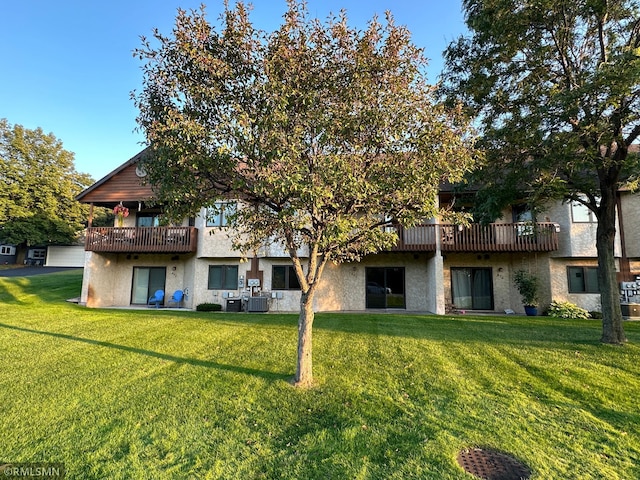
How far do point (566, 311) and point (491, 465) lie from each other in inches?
518

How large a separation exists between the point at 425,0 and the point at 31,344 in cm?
1247

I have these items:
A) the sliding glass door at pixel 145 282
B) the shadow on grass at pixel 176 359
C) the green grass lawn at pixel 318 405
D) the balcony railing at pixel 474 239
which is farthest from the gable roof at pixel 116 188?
the balcony railing at pixel 474 239

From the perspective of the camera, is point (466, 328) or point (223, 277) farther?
point (223, 277)

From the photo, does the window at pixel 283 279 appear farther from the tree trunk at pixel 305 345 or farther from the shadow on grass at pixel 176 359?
the tree trunk at pixel 305 345

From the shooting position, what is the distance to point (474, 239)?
1478cm

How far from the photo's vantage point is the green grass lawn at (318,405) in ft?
11.5

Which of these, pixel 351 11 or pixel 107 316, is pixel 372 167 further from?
pixel 107 316

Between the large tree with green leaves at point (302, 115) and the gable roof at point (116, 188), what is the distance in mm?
13459

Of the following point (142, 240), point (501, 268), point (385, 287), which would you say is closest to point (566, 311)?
point (501, 268)

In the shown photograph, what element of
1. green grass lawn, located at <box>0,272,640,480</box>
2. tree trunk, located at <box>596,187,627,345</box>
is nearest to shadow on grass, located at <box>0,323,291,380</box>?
green grass lawn, located at <box>0,272,640,480</box>

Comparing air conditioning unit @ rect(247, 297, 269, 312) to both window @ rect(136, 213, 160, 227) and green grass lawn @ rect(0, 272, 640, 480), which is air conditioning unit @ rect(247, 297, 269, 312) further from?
window @ rect(136, 213, 160, 227)

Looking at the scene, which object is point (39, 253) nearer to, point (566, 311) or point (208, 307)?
point (208, 307)

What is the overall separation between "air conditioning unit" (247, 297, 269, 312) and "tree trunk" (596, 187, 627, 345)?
11798 millimetres

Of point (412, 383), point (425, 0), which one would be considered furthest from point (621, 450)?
point (425, 0)
